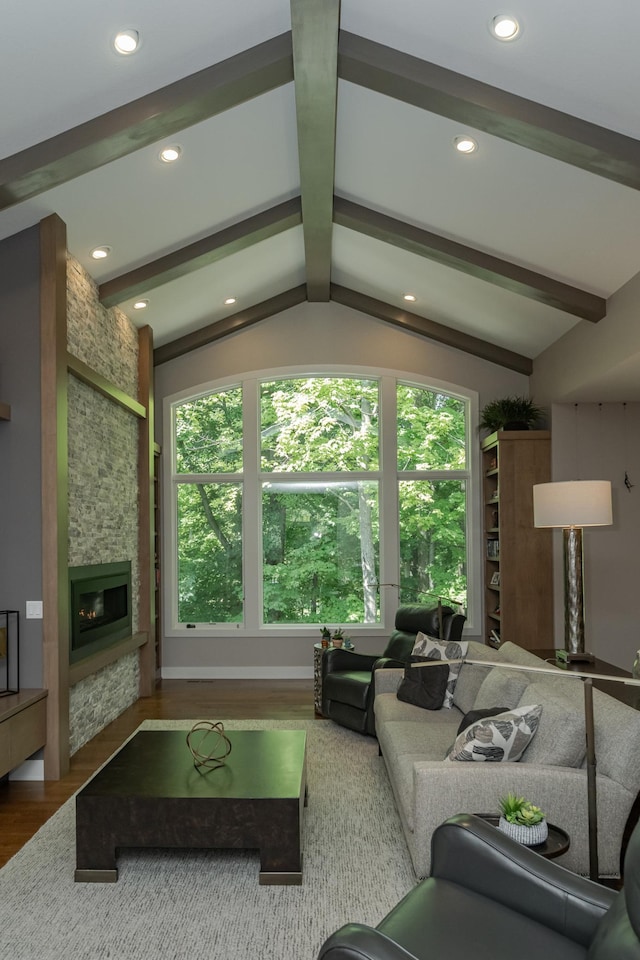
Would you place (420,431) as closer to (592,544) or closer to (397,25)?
(592,544)

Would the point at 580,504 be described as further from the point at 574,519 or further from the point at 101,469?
the point at 101,469

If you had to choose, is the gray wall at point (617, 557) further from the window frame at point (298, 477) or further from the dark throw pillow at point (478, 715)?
the dark throw pillow at point (478, 715)

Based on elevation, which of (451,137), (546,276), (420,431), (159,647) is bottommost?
(159,647)

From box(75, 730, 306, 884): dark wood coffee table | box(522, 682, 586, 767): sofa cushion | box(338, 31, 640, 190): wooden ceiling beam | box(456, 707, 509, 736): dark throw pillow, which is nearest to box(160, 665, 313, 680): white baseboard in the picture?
box(456, 707, 509, 736): dark throw pillow

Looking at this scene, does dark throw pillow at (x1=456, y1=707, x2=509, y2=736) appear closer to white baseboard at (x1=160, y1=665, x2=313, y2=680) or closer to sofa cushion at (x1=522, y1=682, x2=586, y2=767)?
sofa cushion at (x1=522, y1=682, x2=586, y2=767)

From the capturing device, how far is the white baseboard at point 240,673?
8.20 metres

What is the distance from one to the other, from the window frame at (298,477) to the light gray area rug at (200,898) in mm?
4062


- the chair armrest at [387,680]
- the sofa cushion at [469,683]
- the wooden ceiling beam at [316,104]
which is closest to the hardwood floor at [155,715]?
the chair armrest at [387,680]

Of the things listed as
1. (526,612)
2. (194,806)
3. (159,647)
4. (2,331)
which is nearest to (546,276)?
(526,612)

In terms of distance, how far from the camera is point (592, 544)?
708 centimetres

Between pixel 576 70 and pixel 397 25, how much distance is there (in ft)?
2.88

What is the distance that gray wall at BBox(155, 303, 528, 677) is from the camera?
8250 millimetres

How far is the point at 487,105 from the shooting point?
4.02 metres

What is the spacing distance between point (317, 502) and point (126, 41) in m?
5.39
